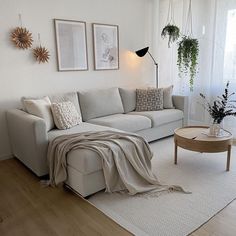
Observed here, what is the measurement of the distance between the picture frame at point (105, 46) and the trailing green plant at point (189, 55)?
1108 millimetres

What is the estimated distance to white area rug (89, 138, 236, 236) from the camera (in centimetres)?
187

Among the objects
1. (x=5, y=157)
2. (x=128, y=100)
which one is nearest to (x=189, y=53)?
(x=128, y=100)

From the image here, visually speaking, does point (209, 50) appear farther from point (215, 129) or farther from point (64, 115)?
point (64, 115)

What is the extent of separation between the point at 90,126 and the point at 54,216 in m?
1.30

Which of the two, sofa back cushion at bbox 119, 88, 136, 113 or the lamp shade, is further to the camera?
the lamp shade

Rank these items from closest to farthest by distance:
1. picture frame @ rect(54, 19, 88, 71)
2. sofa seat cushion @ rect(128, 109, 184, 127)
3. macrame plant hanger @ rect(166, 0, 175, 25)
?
picture frame @ rect(54, 19, 88, 71), sofa seat cushion @ rect(128, 109, 184, 127), macrame plant hanger @ rect(166, 0, 175, 25)

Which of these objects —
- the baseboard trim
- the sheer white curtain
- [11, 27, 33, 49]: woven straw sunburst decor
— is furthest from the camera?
the sheer white curtain

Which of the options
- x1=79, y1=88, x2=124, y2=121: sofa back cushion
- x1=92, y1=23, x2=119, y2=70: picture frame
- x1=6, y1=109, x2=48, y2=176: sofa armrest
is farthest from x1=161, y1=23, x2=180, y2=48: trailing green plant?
x1=6, y1=109, x2=48, y2=176: sofa armrest

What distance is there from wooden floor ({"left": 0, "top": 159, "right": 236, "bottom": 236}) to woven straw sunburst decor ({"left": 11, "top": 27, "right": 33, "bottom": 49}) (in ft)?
5.85

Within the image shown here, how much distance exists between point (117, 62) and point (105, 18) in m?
0.76

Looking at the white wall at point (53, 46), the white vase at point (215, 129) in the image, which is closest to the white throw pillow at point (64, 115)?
the white wall at point (53, 46)

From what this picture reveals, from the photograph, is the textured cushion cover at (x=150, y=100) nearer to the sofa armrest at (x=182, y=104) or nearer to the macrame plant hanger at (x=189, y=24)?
the sofa armrest at (x=182, y=104)

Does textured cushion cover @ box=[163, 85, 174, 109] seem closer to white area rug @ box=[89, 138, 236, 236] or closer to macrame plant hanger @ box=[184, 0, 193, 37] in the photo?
macrame plant hanger @ box=[184, 0, 193, 37]

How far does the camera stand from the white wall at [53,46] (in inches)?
124
